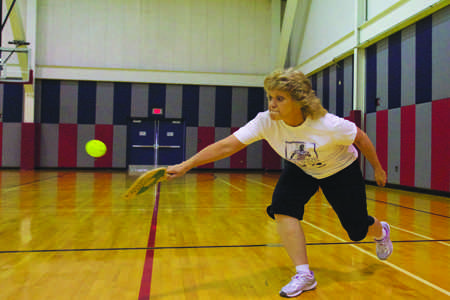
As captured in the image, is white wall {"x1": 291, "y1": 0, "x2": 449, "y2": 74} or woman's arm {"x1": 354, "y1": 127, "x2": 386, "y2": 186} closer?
woman's arm {"x1": 354, "y1": 127, "x2": 386, "y2": 186}

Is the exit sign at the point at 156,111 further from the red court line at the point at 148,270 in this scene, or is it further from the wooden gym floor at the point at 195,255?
the red court line at the point at 148,270

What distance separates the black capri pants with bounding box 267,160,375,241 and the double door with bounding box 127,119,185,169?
12496mm

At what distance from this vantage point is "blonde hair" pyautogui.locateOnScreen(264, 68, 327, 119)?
193cm

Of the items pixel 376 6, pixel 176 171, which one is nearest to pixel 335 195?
pixel 176 171

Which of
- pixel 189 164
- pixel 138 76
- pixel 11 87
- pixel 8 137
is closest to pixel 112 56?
pixel 138 76

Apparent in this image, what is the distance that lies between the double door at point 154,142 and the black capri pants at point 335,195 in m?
12.5

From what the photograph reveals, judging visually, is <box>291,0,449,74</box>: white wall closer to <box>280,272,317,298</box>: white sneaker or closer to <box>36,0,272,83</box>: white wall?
<box>36,0,272,83</box>: white wall

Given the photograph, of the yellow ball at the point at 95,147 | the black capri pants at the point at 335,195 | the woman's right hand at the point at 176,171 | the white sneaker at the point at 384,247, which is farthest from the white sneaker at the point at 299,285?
the yellow ball at the point at 95,147

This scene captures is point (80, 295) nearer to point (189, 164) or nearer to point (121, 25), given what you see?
point (189, 164)

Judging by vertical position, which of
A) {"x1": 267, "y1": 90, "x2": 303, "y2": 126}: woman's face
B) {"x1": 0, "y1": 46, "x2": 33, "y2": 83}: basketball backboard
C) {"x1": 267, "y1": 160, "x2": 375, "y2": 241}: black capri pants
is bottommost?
{"x1": 267, "y1": 160, "x2": 375, "y2": 241}: black capri pants

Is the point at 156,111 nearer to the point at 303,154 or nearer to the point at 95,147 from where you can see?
the point at 95,147

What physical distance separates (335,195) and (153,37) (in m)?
13.1

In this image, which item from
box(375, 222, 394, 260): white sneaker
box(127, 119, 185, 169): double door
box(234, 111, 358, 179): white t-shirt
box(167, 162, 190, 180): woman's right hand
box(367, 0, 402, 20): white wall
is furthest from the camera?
box(127, 119, 185, 169): double door

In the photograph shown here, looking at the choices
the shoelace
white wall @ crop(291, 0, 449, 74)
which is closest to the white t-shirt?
the shoelace
